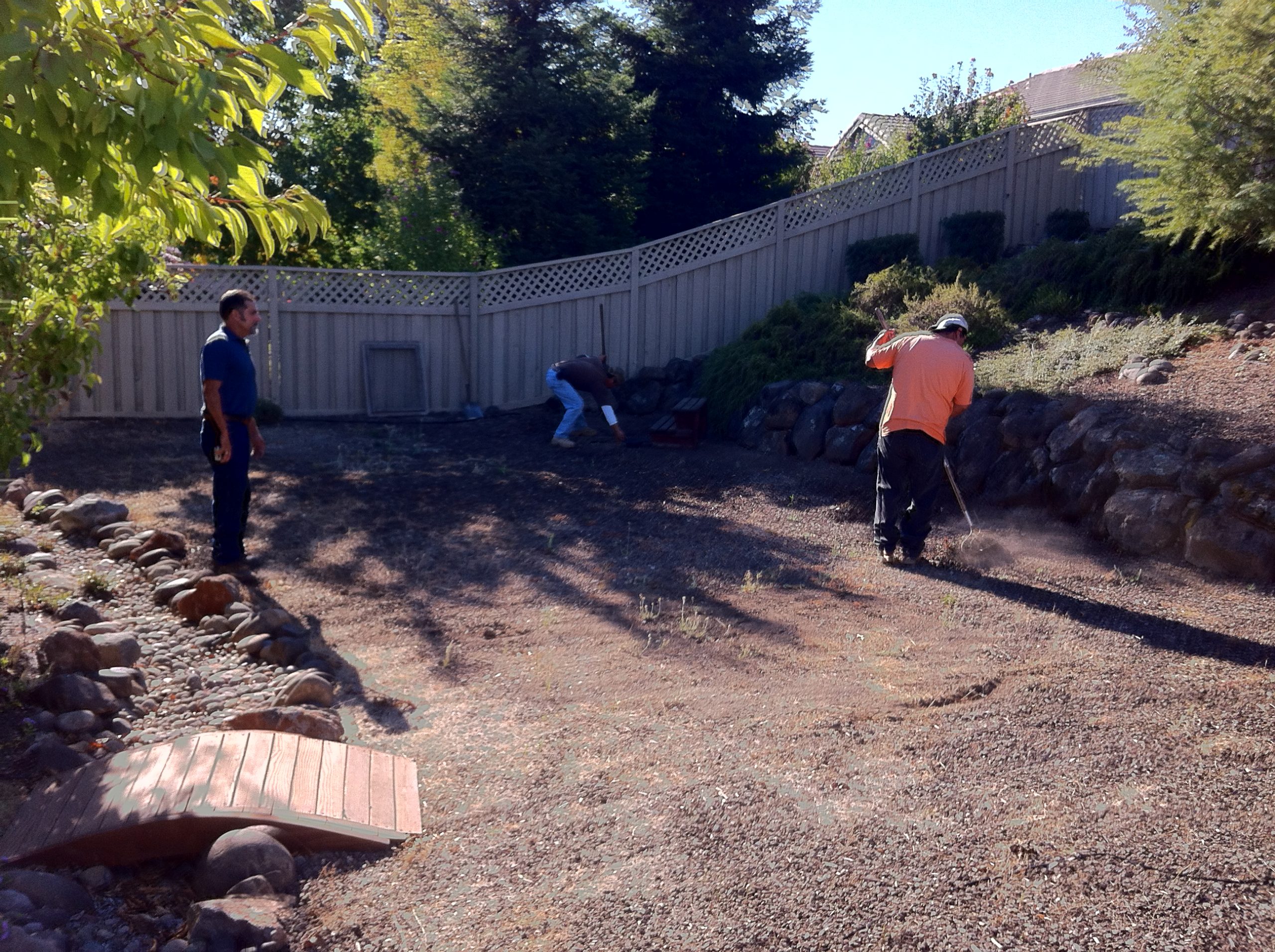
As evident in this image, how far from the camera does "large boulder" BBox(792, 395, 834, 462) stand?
10.7 meters

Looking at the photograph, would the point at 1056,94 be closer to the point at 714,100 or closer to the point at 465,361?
the point at 714,100

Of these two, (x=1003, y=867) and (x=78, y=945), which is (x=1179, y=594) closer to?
(x=1003, y=867)

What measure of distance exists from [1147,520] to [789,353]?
5.46 m

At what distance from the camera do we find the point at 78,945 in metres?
3.12

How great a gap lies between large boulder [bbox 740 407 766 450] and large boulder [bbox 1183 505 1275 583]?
16.2 ft

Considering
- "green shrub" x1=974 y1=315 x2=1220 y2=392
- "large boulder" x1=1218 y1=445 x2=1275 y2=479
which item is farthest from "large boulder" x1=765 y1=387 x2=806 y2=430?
"large boulder" x1=1218 y1=445 x2=1275 y2=479

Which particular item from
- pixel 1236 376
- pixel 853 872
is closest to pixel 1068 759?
pixel 853 872

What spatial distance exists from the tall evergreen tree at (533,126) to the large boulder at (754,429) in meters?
5.06

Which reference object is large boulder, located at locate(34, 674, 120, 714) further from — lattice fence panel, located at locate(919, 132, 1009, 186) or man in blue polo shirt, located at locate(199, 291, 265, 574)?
lattice fence panel, located at locate(919, 132, 1009, 186)

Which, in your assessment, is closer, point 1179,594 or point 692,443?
point 1179,594

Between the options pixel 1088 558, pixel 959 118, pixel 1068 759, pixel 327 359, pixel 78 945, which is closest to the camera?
pixel 78 945

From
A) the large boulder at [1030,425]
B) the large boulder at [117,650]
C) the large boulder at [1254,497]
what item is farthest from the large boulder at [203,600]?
the large boulder at [1254,497]

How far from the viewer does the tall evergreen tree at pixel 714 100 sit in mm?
17141

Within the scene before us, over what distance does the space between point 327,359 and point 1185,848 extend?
11.8m
